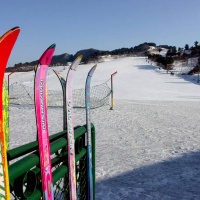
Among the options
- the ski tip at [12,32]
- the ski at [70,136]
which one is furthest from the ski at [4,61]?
the ski at [70,136]

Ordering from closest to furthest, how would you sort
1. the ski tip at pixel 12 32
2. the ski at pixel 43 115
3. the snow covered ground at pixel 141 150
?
the ski tip at pixel 12 32
the ski at pixel 43 115
the snow covered ground at pixel 141 150

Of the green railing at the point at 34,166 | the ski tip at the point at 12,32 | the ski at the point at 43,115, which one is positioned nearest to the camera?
the ski tip at the point at 12,32

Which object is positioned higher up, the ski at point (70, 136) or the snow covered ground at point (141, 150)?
the ski at point (70, 136)

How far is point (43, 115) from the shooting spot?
2.05 m

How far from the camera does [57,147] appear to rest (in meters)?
2.45

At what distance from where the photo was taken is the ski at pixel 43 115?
199 centimetres

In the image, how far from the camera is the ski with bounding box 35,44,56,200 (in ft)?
6.53

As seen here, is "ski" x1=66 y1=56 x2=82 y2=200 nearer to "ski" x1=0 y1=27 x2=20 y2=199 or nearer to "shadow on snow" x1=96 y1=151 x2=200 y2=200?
"ski" x1=0 y1=27 x2=20 y2=199

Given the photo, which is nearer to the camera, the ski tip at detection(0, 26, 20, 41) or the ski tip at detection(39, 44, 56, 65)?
the ski tip at detection(0, 26, 20, 41)

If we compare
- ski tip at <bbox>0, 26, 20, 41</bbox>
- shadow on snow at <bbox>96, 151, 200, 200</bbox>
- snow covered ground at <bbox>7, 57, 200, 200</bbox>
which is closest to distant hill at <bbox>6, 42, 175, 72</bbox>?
snow covered ground at <bbox>7, 57, 200, 200</bbox>

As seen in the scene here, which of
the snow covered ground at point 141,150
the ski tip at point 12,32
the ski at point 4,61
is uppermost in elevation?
the ski tip at point 12,32

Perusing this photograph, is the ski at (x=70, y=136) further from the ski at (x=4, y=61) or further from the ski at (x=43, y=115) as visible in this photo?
the ski at (x=4, y=61)

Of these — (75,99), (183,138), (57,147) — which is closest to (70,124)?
(57,147)

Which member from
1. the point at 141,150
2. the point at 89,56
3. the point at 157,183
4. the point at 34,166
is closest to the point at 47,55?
the point at 34,166
